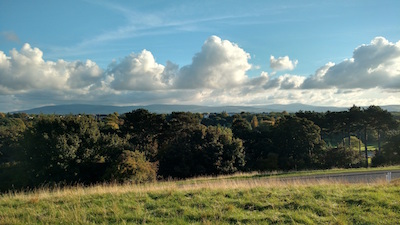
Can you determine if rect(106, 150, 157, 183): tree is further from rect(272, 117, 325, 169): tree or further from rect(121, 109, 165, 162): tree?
rect(272, 117, 325, 169): tree

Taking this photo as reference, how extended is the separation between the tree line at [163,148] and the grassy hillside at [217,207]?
18892 millimetres

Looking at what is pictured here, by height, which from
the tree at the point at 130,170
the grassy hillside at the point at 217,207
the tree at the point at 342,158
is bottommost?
the tree at the point at 342,158

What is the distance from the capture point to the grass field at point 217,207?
6.61m

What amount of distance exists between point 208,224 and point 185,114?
151ft

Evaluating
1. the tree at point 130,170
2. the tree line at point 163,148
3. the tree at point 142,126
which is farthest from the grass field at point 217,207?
the tree at point 142,126

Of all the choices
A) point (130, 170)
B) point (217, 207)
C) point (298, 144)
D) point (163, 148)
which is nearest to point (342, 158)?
point (298, 144)

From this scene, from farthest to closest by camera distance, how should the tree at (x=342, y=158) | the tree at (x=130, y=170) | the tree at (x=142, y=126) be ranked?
1. the tree at (x=142, y=126)
2. the tree at (x=342, y=158)
3. the tree at (x=130, y=170)

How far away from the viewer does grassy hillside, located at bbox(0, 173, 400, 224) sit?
6605 mm

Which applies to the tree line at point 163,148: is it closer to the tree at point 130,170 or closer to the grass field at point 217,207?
the tree at point 130,170

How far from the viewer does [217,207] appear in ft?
24.7

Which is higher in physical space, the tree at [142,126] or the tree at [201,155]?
the tree at [142,126]

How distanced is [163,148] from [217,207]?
38.2 meters

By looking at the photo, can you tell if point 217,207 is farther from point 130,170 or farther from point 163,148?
point 163,148

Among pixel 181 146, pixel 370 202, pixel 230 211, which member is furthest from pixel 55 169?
pixel 370 202
